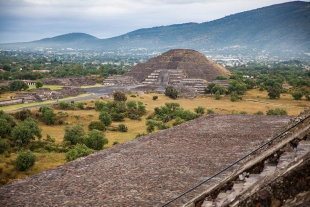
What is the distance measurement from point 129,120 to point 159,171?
1124 inches

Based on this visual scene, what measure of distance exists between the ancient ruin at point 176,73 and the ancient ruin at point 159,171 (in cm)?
4901

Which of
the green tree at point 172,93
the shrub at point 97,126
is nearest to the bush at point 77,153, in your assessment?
the shrub at point 97,126

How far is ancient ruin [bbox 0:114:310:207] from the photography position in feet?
20.5

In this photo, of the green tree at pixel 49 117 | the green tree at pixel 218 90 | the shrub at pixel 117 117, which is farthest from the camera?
the green tree at pixel 218 90

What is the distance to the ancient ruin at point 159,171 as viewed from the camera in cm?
624

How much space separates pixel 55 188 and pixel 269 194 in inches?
269

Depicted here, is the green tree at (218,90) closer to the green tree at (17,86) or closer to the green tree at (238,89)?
the green tree at (238,89)

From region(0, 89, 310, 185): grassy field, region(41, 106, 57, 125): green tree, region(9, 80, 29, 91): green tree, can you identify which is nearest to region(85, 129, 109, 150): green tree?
region(0, 89, 310, 185): grassy field

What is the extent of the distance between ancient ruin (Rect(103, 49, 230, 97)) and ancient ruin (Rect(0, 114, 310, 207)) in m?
49.0

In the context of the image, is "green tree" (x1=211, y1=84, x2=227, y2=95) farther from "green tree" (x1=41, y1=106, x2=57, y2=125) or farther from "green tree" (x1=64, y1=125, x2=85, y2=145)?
"green tree" (x1=64, y1=125, x2=85, y2=145)

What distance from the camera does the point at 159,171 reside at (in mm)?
10594

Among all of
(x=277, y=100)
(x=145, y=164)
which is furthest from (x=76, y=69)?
(x=145, y=164)

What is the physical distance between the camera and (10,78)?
73.9 m

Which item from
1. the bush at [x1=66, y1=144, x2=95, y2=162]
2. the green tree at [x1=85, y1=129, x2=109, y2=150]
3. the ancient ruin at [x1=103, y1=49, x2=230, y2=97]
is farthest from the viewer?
the ancient ruin at [x1=103, y1=49, x2=230, y2=97]
